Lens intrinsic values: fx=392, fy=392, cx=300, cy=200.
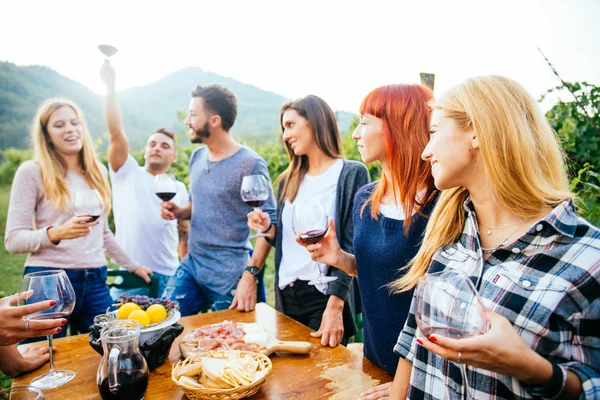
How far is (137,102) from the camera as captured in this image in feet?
31.7

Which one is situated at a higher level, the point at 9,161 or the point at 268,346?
the point at 9,161

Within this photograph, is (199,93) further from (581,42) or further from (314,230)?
(581,42)

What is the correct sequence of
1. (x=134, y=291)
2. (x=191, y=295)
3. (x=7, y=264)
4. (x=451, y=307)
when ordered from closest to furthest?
(x=451, y=307), (x=191, y=295), (x=134, y=291), (x=7, y=264)

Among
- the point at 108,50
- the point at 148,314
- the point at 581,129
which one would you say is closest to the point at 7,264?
the point at 108,50

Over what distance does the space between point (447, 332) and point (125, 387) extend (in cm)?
110

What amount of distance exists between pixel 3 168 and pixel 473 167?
6.70m

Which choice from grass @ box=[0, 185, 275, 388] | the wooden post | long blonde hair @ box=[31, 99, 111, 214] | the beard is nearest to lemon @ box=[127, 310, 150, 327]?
long blonde hair @ box=[31, 99, 111, 214]

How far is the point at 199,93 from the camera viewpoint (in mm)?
3613

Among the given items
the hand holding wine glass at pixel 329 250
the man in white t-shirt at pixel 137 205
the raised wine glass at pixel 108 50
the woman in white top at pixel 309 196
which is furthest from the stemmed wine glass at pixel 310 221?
the raised wine glass at pixel 108 50

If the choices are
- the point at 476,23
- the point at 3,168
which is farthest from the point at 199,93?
the point at 3,168

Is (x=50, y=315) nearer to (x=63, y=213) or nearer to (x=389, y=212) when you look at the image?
(x=389, y=212)

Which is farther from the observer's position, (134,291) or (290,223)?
(134,291)

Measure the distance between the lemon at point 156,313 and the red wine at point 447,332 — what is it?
1.30 meters

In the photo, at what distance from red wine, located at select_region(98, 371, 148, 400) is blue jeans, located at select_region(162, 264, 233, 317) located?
177 centimetres
